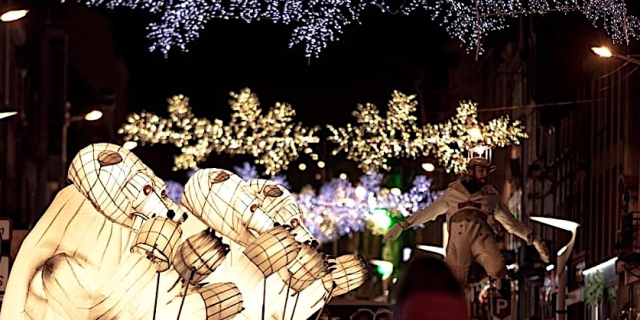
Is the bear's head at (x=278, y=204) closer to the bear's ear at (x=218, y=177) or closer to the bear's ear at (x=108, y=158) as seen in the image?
the bear's ear at (x=218, y=177)

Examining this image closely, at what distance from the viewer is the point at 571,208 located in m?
46.4

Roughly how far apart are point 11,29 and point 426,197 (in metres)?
11.7

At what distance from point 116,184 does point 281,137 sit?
19801 mm

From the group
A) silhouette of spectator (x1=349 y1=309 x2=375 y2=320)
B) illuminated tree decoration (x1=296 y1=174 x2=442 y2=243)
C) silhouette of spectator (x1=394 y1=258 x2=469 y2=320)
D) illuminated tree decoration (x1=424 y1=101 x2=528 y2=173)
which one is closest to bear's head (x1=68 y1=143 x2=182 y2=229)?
silhouette of spectator (x1=394 y1=258 x2=469 y2=320)

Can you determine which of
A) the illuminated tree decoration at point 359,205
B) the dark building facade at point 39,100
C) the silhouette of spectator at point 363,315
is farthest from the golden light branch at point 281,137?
the silhouette of spectator at point 363,315

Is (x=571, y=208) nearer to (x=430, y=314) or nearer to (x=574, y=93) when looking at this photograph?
(x=574, y=93)

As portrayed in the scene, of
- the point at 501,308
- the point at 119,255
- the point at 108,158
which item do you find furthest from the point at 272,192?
the point at 501,308

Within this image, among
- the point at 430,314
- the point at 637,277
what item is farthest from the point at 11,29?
the point at 430,314

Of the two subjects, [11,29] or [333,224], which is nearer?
[333,224]

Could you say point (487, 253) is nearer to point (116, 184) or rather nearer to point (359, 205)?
point (116, 184)

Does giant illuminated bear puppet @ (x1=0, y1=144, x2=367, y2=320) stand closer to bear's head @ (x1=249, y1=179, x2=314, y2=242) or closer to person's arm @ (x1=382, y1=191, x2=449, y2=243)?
bear's head @ (x1=249, y1=179, x2=314, y2=242)

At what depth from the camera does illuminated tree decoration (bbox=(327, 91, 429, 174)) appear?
1198 inches

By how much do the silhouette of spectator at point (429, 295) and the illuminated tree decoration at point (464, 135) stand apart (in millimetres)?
21130

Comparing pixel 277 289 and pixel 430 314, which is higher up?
pixel 430 314
